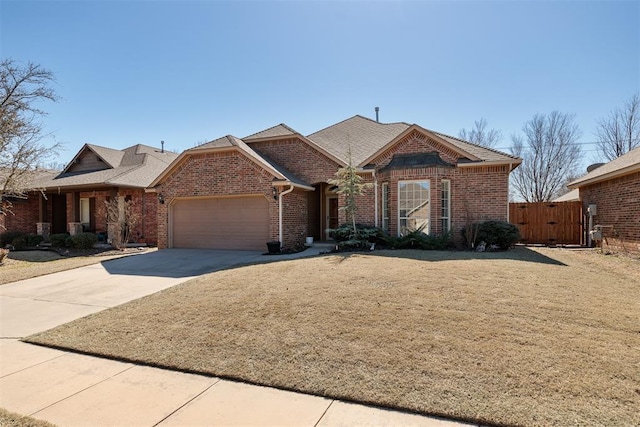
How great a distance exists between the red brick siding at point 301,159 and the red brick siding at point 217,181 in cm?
201

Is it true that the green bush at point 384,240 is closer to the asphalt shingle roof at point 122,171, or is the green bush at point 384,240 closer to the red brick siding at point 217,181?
the red brick siding at point 217,181

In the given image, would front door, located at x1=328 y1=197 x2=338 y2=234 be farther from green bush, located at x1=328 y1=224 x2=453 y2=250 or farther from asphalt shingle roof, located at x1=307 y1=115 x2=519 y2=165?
green bush, located at x1=328 y1=224 x2=453 y2=250

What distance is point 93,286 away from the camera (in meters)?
9.00

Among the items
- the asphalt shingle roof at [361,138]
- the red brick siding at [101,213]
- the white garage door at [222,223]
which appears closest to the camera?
the white garage door at [222,223]

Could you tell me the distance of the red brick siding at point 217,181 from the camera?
13898mm

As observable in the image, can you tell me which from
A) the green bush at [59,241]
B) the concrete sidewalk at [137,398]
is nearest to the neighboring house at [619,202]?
the concrete sidewalk at [137,398]

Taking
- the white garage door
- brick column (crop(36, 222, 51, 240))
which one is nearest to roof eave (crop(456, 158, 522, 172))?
the white garage door

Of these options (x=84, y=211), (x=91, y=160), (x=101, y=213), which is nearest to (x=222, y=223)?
(x=101, y=213)

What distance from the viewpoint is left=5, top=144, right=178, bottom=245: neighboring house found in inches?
733

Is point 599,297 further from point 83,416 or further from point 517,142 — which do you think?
point 517,142

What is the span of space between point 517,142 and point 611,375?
33072mm

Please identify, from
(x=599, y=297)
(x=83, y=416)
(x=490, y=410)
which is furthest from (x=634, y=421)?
(x=83, y=416)

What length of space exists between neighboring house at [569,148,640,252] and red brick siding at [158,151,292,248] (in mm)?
11929

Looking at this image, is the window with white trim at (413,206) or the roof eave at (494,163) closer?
the roof eave at (494,163)
